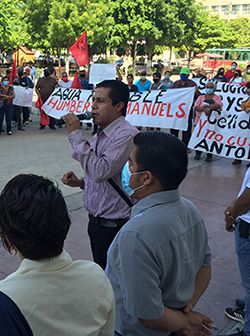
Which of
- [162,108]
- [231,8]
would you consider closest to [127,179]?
[162,108]

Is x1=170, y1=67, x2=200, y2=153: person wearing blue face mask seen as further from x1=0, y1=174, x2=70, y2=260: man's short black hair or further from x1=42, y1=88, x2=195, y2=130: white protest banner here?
x1=0, y1=174, x2=70, y2=260: man's short black hair

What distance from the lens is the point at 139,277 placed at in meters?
1.48

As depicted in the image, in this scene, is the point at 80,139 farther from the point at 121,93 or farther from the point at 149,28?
the point at 149,28

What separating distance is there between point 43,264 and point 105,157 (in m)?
1.32

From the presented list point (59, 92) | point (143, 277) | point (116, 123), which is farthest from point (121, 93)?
point (59, 92)

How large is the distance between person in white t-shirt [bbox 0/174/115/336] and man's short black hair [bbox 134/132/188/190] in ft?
1.40

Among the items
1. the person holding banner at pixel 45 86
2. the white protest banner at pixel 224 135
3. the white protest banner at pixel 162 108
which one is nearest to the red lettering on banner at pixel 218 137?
the white protest banner at pixel 224 135

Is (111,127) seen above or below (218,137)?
above

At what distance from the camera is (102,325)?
4.38 ft

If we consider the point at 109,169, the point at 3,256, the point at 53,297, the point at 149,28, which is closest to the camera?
the point at 53,297

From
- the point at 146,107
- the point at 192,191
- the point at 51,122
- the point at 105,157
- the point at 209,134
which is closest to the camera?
the point at 105,157

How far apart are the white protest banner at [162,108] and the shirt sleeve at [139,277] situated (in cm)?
715

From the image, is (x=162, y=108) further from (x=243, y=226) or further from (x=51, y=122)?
(x=243, y=226)

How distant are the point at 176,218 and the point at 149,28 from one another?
108 feet
